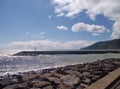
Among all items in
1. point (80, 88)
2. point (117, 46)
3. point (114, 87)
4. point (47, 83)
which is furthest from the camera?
point (117, 46)

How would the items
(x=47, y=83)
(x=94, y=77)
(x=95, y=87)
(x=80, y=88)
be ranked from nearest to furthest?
(x=95, y=87) → (x=80, y=88) → (x=47, y=83) → (x=94, y=77)

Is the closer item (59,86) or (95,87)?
(95,87)

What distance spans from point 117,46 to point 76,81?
190735 mm

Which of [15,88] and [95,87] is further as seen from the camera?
[15,88]

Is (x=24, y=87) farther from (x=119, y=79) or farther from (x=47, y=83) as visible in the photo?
(x=119, y=79)

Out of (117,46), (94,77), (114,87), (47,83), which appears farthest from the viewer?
(117,46)

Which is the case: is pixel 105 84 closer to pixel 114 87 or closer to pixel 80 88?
pixel 114 87

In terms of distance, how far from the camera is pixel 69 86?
8.40 meters

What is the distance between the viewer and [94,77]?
10.3 metres

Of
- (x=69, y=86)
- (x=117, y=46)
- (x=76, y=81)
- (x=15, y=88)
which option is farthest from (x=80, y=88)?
(x=117, y=46)

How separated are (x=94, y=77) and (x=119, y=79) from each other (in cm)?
205

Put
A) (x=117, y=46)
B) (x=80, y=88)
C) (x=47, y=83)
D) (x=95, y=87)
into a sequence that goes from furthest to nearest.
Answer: (x=117, y=46), (x=47, y=83), (x=80, y=88), (x=95, y=87)

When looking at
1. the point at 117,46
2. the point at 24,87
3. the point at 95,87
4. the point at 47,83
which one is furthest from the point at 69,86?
the point at 117,46

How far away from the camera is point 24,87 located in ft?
27.9
